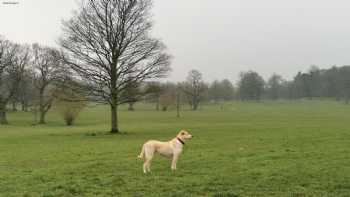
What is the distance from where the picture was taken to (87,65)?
117 ft

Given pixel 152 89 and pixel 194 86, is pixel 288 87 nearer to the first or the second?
pixel 194 86

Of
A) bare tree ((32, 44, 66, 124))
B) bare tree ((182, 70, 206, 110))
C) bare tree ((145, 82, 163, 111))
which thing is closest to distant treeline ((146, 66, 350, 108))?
bare tree ((182, 70, 206, 110))

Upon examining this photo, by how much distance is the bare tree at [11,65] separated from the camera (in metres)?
67.3

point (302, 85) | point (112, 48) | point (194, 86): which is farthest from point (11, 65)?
point (302, 85)

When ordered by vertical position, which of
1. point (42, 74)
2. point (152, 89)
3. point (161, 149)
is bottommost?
point (161, 149)

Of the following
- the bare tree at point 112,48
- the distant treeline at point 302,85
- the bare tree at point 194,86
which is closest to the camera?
the bare tree at point 112,48

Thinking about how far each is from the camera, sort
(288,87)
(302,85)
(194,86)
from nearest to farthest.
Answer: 1. (194,86)
2. (302,85)
3. (288,87)

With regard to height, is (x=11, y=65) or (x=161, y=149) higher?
(x=11, y=65)

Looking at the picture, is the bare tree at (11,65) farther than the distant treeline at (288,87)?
No

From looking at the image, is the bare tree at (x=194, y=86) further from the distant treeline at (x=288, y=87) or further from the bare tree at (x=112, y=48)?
the bare tree at (x=112, y=48)

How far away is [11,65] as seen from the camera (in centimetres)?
6806

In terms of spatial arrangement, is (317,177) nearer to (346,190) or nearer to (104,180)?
(346,190)

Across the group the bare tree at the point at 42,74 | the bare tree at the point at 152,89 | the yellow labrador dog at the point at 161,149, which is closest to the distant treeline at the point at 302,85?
the bare tree at the point at 42,74

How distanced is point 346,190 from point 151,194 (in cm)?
461
